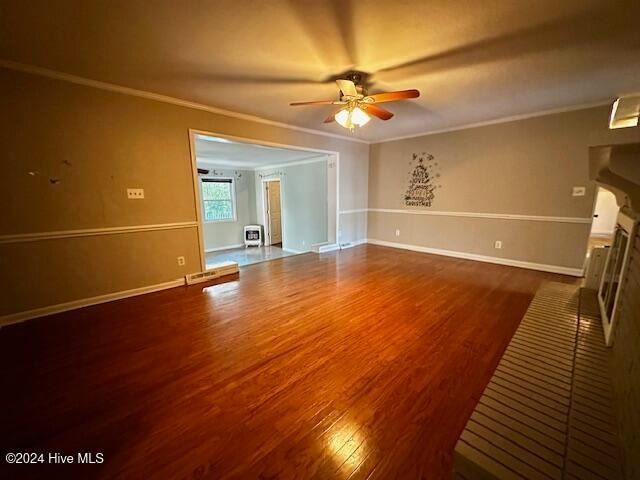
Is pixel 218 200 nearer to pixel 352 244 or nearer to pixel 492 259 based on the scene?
pixel 352 244

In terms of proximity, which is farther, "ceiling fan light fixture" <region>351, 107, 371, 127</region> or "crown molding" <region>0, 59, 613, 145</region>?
"ceiling fan light fixture" <region>351, 107, 371, 127</region>

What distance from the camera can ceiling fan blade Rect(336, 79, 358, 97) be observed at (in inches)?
89.4

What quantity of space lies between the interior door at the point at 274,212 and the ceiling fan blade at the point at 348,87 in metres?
6.36

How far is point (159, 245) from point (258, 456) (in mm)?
2937

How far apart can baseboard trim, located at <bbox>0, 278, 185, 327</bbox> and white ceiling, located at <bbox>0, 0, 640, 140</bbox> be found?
7.73 ft

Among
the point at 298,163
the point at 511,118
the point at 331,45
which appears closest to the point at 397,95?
the point at 331,45

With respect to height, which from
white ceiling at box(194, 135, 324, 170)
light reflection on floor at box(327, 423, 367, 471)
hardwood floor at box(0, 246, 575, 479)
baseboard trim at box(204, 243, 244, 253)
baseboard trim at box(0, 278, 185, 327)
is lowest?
baseboard trim at box(204, 243, 244, 253)

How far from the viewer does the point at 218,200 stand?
8078mm

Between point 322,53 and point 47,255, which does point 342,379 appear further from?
point 47,255

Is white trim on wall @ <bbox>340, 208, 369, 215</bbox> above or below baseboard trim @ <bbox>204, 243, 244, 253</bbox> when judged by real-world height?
above

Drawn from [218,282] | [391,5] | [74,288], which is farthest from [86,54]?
[218,282]

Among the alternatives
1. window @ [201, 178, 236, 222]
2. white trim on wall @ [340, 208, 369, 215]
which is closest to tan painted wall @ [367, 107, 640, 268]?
white trim on wall @ [340, 208, 369, 215]

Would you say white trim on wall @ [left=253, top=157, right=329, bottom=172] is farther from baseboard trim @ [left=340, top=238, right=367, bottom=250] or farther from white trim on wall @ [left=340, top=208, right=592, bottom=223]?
baseboard trim @ [left=340, top=238, right=367, bottom=250]

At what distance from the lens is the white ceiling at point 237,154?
199 inches
